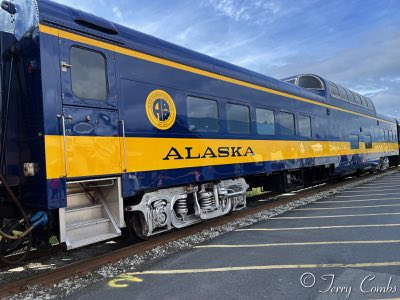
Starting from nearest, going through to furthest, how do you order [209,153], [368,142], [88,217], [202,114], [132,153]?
[88,217], [132,153], [202,114], [209,153], [368,142]

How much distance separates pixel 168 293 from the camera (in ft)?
14.2

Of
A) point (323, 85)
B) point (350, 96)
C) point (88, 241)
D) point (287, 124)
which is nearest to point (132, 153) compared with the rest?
point (88, 241)

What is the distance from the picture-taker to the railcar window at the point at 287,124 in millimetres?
10023

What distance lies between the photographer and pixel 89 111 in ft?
16.8

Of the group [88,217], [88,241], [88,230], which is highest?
[88,217]

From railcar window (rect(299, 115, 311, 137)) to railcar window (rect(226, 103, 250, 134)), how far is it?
3142mm

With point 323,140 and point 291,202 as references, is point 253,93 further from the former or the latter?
point 323,140

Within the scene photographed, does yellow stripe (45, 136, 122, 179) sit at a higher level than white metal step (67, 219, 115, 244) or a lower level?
higher

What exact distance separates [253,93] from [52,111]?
5202 millimetres

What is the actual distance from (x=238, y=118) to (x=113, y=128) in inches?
138

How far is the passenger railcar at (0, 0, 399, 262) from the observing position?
4.73 meters

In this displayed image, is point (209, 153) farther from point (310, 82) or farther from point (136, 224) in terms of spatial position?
point (310, 82)

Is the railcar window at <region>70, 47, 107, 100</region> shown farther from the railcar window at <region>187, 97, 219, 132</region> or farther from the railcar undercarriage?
the railcar window at <region>187, 97, 219, 132</region>

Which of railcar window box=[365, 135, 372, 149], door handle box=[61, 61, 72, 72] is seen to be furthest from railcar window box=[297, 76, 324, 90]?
door handle box=[61, 61, 72, 72]
